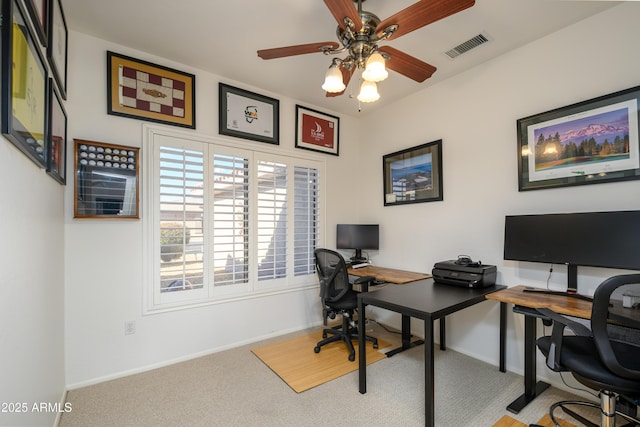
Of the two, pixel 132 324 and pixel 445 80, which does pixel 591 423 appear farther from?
pixel 132 324

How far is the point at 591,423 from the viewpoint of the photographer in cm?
182

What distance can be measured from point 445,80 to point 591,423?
3.07 m

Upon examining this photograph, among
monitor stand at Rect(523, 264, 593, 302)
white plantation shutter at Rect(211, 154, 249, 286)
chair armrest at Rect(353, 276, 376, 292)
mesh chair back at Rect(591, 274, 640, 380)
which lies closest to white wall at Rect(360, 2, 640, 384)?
monitor stand at Rect(523, 264, 593, 302)

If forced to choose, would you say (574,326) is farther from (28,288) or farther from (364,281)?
(28,288)

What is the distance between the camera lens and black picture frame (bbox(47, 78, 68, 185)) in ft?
5.49

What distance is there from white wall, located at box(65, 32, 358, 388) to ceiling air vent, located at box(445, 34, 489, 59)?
90.9 inches

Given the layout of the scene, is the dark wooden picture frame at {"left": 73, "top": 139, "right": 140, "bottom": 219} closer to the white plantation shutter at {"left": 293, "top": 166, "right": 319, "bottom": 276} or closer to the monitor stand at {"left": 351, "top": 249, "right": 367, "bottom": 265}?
the white plantation shutter at {"left": 293, "top": 166, "right": 319, "bottom": 276}

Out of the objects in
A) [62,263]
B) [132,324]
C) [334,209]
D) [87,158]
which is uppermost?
[87,158]

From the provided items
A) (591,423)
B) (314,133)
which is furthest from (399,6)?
(591,423)

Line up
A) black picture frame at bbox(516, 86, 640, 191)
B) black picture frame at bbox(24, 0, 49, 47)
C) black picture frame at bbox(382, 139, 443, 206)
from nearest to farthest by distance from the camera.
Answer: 1. black picture frame at bbox(24, 0, 49, 47)
2. black picture frame at bbox(516, 86, 640, 191)
3. black picture frame at bbox(382, 139, 443, 206)

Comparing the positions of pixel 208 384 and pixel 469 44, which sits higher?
pixel 469 44

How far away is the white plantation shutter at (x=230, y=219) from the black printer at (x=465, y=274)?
2.00 m

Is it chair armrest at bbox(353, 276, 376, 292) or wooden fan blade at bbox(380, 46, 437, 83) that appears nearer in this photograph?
wooden fan blade at bbox(380, 46, 437, 83)

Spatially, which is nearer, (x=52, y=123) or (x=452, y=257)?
(x=52, y=123)
